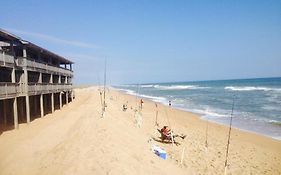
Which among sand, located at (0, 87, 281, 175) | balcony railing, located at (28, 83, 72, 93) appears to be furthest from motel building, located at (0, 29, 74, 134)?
sand, located at (0, 87, 281, 175)

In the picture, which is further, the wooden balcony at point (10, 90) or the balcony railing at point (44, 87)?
the balcony railing at point (44, 87)

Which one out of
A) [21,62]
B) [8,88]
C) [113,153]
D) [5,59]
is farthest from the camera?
[21,62]

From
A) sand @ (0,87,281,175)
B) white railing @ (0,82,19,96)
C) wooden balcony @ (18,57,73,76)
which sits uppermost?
wooden balcony @ (18,57,73,76)

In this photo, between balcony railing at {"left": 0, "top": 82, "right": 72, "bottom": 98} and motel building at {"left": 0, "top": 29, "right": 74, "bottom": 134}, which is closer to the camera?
balcony railing at {"left": 0, "top": 82, "right": 72, "bottom": 98}

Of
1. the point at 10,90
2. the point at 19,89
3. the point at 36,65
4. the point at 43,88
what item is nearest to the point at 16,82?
the point at 19,89

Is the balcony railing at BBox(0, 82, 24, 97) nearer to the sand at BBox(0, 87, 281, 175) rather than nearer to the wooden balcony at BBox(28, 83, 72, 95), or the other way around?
the wooden balcony at BBox(28, 83, 72, 95)

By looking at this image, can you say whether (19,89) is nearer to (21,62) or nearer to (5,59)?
(21,62)

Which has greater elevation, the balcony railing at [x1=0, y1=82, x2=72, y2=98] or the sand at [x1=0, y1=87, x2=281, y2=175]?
the balcony railing at [x1=0, y1=82, x2=72, y2=98]

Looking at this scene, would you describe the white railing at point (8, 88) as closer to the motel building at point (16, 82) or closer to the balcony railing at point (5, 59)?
the motel building at point (16, 82)

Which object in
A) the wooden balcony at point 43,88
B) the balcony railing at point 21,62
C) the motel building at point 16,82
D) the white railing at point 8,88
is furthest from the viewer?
the wooden balcony at point 43,88

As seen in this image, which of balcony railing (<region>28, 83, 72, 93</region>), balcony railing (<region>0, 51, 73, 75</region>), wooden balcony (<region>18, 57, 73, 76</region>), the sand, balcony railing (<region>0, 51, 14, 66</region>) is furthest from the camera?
balcony railing (<region>28, 83, 72, 93</region>)

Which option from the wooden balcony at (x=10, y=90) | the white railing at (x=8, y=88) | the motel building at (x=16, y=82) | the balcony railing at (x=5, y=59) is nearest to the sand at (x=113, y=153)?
the motel building at (x=16, y=82)

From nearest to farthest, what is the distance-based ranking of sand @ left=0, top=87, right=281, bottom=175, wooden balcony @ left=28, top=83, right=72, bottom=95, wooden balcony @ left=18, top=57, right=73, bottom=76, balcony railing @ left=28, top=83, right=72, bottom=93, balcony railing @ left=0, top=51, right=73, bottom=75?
sand @ left=0, top=87, right=281, bottom=175, balcony railing @ left=0, top=51, right=73, bottom=75, wooden balcony @ left=18, top=57, right=73, bottom=76, wooden balcony @ left=28, top=83, right=72, bottom=95, balcony railing @ left=28, top=83, right=72, bottom=93

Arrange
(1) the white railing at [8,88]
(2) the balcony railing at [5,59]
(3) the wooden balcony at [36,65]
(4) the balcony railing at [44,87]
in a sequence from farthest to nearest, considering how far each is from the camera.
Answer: (4) the balcony railing at [44,87]
(3) the wooden balcony at [36,65]
(2) the balcony railing at [5,59]
(1) the white railing at [8,88]
